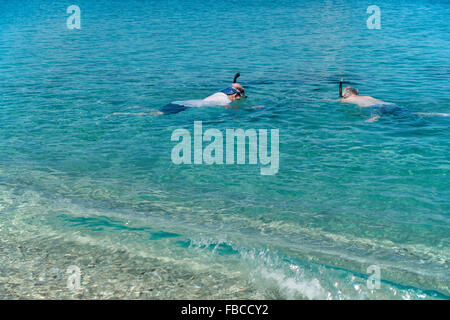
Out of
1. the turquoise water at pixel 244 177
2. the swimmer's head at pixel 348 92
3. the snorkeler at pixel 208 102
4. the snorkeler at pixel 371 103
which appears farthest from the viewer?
the swimmer's head at pixel 348 92

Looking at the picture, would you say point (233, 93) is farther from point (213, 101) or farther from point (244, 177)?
point (244, 177)

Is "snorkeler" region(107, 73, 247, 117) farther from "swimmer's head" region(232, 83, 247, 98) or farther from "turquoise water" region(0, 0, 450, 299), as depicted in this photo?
"turquoise water" region(0, 0, 450, 299)

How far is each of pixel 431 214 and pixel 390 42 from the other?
21.7 meters

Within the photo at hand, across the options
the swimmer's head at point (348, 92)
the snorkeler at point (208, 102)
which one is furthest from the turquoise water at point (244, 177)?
the swimmer's head at point (348, 92)

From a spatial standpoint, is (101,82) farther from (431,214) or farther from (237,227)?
(431,214)

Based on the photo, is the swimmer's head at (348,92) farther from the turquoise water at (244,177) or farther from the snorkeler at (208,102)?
the snorkeler at (208,102)

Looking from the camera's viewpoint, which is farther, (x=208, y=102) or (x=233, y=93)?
(x=233, y=93)

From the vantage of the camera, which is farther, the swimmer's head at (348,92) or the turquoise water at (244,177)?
the swimmer's head at (348,92)

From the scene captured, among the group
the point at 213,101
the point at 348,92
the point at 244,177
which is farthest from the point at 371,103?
the point at 244,177

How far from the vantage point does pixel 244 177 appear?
30.7 ft

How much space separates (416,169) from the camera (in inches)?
369

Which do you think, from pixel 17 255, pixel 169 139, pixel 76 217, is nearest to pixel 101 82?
pixel 169 139

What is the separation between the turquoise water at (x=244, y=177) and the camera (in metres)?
6.26

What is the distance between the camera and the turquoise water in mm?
6262
